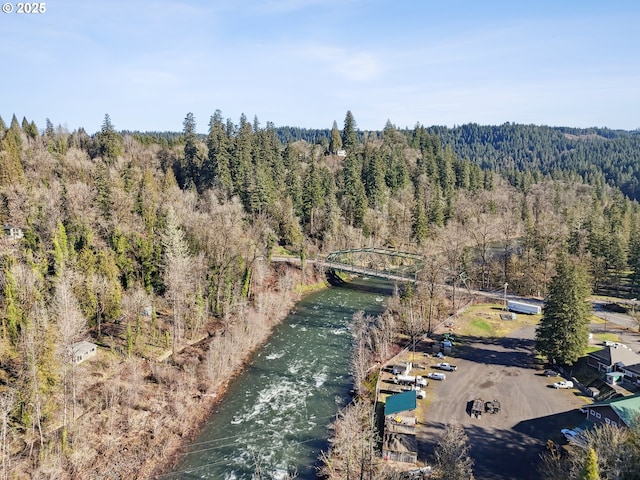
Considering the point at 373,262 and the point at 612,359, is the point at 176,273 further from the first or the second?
the point at 373,262

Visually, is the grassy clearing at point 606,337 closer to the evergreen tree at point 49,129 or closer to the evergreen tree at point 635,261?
the evergreen tree at point 635,261

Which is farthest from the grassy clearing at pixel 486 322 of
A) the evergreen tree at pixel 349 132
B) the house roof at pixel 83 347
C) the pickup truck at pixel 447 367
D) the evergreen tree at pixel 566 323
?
the evergreen tree at pixel 349 132

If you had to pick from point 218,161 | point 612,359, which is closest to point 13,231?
point 218,161

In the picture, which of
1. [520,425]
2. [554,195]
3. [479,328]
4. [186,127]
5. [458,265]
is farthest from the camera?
[554,195]

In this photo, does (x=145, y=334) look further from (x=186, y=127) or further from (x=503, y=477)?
Answer: (x=186, y=127)

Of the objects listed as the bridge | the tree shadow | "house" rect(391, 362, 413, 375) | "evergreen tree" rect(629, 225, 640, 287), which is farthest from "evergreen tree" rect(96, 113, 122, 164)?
"evergreen tree" rect(629, 225, 640, 287)

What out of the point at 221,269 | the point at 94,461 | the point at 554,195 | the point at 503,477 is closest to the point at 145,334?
the point at 221,269
